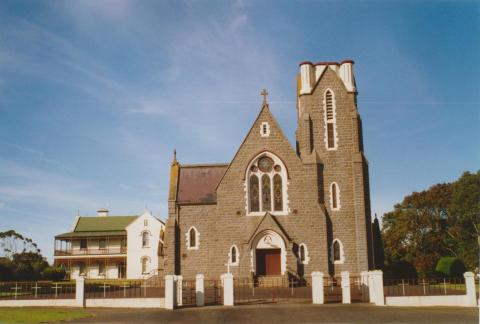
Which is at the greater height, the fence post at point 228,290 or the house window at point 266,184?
the house window at point 266,184

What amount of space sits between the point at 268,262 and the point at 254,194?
4671mm

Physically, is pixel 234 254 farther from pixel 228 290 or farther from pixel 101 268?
pixel 101 268

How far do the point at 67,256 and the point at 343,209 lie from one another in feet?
127

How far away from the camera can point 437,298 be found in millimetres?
20797

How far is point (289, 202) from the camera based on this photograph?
3250cm

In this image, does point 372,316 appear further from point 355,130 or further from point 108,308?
point 355,130

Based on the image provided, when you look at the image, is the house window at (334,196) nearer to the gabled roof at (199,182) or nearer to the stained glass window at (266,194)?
the stained glass window at (266,194)

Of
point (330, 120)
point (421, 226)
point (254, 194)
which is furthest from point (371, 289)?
point (421, 226)

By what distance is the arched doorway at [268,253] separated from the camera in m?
31.3

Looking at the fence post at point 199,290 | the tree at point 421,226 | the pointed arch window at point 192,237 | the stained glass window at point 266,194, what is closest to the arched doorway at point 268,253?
the stained glass window at point 266,194

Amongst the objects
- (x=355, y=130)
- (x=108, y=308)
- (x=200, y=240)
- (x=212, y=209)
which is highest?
(x=355, y=130)

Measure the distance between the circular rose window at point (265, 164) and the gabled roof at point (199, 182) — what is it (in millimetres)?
3830

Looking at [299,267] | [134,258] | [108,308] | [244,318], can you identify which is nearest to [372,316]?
[244,318]

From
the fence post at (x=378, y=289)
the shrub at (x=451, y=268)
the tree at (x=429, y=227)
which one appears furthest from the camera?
the tree at (x=429, y=227)
